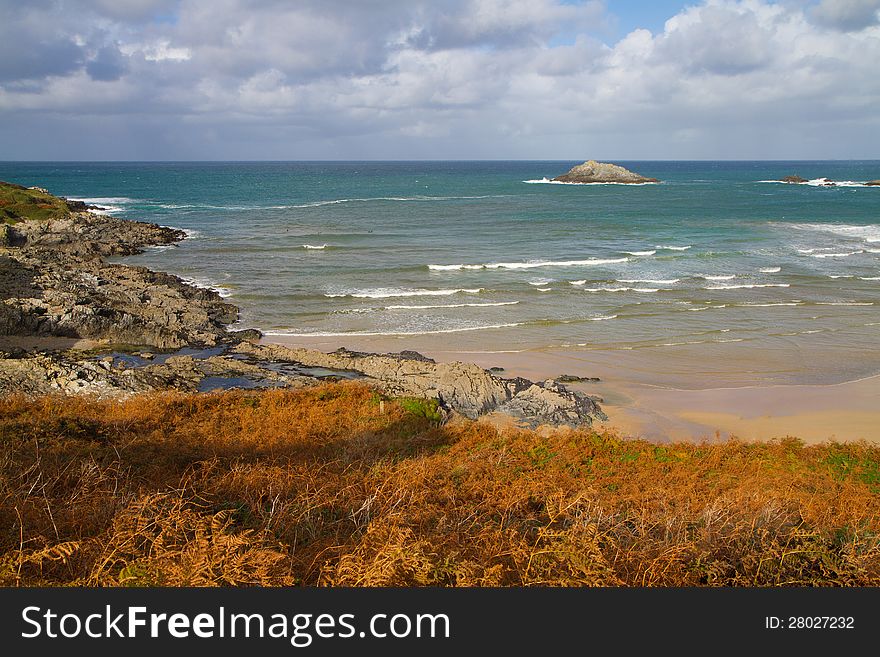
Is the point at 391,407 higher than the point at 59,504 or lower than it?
lower

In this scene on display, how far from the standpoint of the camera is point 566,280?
121 feet

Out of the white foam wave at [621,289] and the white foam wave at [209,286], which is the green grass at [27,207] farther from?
the white foam wave at [621,289]

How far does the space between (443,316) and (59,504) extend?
874 inches

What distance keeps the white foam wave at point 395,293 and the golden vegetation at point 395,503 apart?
1786 cm

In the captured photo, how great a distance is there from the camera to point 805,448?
47.9 ft

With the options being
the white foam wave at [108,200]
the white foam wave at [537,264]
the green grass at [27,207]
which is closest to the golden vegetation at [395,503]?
the white foam wave at [537,264]

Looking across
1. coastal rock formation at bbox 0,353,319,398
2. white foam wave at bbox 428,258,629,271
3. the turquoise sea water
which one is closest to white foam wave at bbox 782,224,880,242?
the turquoise sea water

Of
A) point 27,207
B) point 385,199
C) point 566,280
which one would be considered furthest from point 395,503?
point 385,199

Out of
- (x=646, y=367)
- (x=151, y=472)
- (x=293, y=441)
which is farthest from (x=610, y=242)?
(x=151, y=472)

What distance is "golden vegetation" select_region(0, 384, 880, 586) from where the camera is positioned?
20.3ft

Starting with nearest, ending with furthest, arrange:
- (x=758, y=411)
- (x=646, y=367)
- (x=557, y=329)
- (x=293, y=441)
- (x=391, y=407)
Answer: (x=293, y=441)
(x=391, y=407)
(x=758, y=411)
(x=646, y=367)
(x=557, y=329)

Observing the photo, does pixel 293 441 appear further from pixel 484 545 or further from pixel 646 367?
pixel 646 367

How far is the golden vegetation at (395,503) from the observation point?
619 centimetres

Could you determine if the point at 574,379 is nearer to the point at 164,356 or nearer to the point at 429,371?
the point at 429,371
